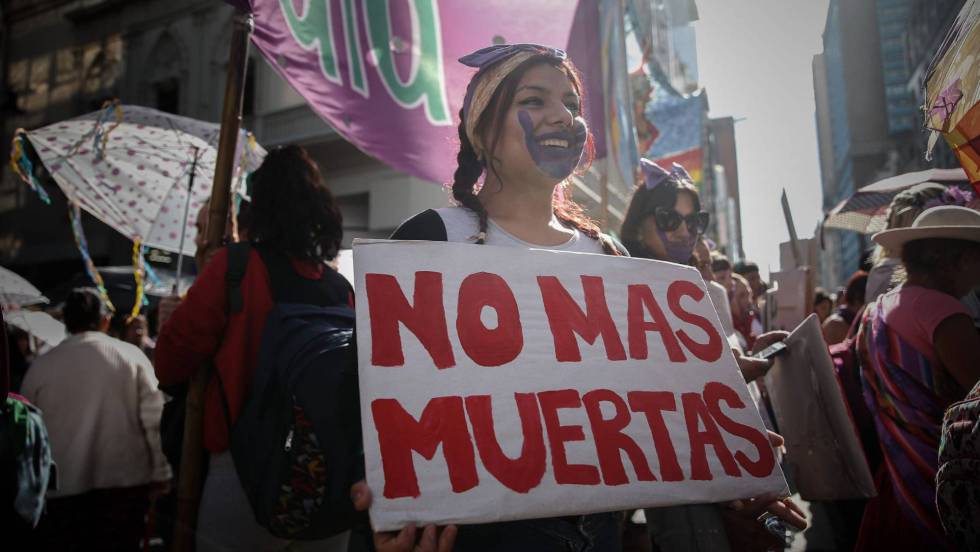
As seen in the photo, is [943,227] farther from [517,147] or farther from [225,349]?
[225,349]

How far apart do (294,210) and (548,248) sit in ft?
3.03

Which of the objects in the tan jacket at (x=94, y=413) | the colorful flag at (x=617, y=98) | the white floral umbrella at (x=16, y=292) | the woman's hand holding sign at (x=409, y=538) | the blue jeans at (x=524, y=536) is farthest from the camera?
the white floral umbrella at (x=16, y=292)

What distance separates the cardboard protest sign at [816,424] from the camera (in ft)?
6.14

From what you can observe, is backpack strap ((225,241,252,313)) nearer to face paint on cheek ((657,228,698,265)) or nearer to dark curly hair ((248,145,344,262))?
dark curly hair ((248,145,344,262))

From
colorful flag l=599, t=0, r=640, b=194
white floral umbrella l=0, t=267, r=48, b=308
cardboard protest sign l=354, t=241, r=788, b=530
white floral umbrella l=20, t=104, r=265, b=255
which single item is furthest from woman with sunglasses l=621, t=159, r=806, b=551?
white floral umbrella l=0, t=267, r=48, b=308

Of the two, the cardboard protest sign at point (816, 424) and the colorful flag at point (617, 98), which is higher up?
the colorful flag at point (617, 98)

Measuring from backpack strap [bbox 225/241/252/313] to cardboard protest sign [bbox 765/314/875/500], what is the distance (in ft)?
5.85

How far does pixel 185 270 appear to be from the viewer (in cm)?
1212

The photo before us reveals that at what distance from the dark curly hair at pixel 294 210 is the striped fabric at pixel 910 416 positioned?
1805 millimetres

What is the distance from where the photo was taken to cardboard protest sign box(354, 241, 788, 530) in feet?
3.43

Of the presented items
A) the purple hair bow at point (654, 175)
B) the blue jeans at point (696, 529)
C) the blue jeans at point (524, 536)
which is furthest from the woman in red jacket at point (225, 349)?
the purple hair bow at point (654, 175)

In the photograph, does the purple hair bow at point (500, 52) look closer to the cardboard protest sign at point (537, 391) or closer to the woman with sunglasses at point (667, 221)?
the cardboard protest sign at point (537, 391)

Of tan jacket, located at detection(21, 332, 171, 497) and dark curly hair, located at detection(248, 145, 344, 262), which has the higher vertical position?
dark curly hair, located at detection(248, 145, 344, 262)

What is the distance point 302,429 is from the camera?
1414mm
